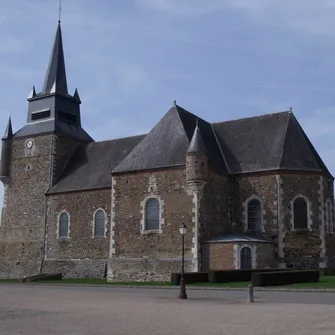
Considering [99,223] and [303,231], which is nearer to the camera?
[303,231]

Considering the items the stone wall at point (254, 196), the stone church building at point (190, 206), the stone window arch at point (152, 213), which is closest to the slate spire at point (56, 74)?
the stone church building at point (190, 206)

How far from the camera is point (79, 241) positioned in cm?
3938

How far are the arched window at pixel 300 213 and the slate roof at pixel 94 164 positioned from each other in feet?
44.9

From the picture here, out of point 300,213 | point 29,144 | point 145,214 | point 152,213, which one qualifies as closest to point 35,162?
point 29,144

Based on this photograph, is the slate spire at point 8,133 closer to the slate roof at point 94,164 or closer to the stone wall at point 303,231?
the slate roof at point 94,164

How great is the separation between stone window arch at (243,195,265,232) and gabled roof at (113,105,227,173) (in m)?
2.75

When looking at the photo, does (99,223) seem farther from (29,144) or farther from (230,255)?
(230,255)

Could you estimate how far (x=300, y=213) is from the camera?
33.3m

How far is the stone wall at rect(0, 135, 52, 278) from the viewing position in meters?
41.8

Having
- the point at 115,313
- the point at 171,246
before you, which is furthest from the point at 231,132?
the point at 115,313

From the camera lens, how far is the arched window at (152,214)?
109 feet

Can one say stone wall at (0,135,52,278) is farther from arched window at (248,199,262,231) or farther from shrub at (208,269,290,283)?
shrub at (208,269,290,283)

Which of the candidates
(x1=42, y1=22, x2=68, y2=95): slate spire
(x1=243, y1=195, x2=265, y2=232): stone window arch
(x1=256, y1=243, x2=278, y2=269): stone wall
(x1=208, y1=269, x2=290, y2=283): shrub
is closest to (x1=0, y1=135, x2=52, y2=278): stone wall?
(x1=42, y1=22, x2=68, y2=95): slate spire

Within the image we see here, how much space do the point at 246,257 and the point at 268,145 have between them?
8452mm
